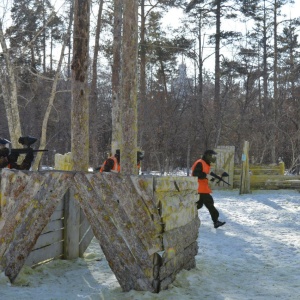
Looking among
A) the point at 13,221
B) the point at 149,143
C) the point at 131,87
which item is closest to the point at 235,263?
the point at 13,221

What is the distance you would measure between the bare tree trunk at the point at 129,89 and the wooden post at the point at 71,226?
11.7 feet

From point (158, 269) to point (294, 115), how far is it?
2698 cm

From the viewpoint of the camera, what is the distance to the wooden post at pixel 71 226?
6148mm

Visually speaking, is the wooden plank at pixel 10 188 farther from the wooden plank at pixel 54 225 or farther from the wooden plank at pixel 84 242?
the wooden plank at pixel 84 242

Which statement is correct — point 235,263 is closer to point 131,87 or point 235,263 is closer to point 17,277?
point 17,277

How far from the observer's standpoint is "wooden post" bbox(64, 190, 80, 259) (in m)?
6.15

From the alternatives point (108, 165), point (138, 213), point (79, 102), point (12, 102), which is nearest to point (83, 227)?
point (138, 213)

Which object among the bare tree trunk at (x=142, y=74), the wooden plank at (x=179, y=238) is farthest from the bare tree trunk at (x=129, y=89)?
the bare tree trunk at (x=142, y=74)

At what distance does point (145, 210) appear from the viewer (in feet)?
15.3

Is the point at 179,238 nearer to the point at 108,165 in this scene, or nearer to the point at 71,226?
the point at 71,226

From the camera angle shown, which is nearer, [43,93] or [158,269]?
[158,269]

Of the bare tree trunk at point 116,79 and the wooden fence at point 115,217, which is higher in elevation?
the bare tree trunk at point 116,79

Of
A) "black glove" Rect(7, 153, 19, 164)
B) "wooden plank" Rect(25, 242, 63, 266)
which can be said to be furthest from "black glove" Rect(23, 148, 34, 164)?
"wooden plank" Rect(25, 242, 63, 266)

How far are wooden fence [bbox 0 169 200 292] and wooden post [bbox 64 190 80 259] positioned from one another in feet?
4.00
